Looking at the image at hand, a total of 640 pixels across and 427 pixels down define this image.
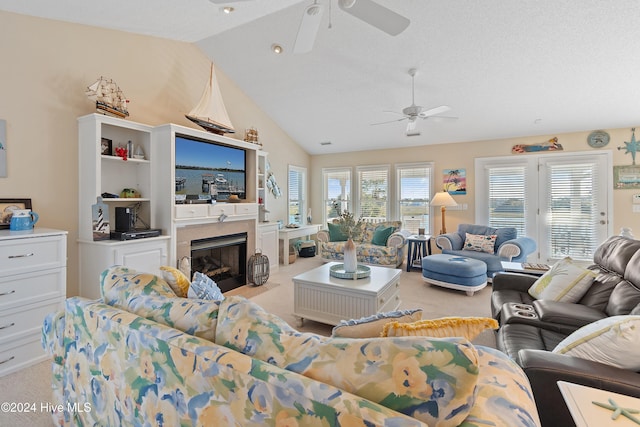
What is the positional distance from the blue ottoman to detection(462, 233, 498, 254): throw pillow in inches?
22.3

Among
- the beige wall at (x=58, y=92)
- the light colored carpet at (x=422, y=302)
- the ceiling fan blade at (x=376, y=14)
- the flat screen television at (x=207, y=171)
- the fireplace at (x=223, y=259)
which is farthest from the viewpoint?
the fireplace at (x=223, y=259)

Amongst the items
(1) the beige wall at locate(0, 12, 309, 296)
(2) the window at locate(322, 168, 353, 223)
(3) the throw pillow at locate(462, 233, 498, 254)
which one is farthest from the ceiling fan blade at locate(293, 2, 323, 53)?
(2) the window at locate(322, 168, 353, 223)

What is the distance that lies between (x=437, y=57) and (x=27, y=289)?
4593mm

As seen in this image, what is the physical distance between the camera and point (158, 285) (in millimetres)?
1344

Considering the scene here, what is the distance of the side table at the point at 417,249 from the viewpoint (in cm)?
516

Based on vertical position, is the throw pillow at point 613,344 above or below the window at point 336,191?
below

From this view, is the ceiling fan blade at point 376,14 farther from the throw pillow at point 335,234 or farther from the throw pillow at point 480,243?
the throw pillow at point 335,234

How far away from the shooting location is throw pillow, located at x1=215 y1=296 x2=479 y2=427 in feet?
2.23

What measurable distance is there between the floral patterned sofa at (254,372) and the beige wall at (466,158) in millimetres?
5112

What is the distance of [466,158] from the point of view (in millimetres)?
5605

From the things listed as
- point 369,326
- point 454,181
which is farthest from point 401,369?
point 454,181

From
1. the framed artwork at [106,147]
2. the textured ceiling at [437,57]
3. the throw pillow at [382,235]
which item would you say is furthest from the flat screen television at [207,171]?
the throw pillow at [382,235]

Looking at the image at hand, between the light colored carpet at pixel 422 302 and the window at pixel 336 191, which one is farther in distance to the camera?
the window at pixel 336 191

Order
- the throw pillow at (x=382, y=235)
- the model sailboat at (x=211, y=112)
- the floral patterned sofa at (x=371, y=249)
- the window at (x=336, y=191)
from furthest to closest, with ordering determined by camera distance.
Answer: the window at (x=336, y=191) < the throw pillow at (x=382, y=235) < the floral patterned sofa at (x=371, y=249) < the model sailboat at (x=211, y=112)
